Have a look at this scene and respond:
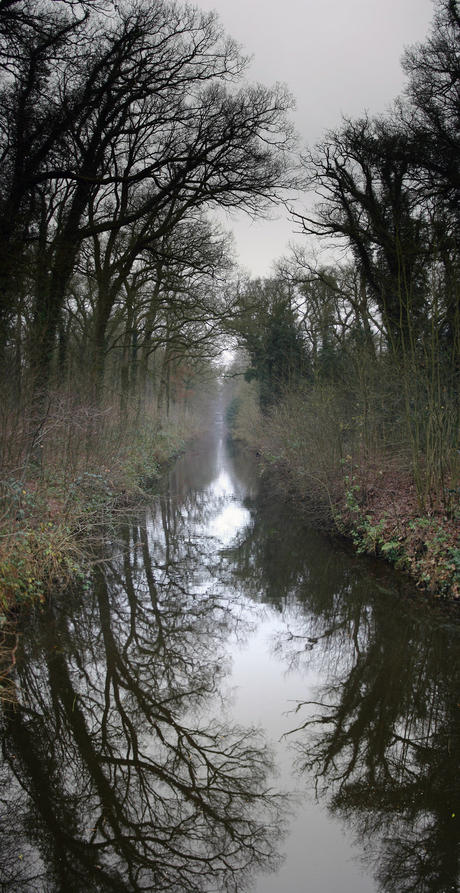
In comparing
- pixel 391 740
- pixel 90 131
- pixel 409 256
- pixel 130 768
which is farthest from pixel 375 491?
pixel 90 131

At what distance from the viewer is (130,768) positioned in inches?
160

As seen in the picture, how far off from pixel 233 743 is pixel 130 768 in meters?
→ 0.89

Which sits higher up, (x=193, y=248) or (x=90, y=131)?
(x=90, y=131)

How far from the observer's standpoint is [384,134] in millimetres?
14141

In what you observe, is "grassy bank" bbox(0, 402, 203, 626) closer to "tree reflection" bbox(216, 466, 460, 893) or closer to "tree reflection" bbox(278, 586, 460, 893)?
"tree reflection" bbox(216, 466, 460, 893)

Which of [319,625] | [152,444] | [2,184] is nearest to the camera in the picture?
[319,625]

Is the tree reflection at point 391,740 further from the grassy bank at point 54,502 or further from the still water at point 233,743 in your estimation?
the grassy bank at point 54,502

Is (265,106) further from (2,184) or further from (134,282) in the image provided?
(134,282)

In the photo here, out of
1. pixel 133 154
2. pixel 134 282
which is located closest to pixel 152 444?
pixel 134 282

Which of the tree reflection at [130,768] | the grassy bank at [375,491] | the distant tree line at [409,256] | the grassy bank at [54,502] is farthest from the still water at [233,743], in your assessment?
the distant tree line at [409,256]

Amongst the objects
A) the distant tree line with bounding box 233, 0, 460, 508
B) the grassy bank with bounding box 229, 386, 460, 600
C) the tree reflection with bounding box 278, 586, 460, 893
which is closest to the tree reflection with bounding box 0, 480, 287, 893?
the tree reflection with bounding box 278, 586, 460, 893

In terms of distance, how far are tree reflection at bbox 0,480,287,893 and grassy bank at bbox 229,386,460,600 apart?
3350 millimetres

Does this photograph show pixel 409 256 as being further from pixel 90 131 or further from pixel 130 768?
pixel 130 768

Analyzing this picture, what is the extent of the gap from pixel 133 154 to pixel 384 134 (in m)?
6.67
